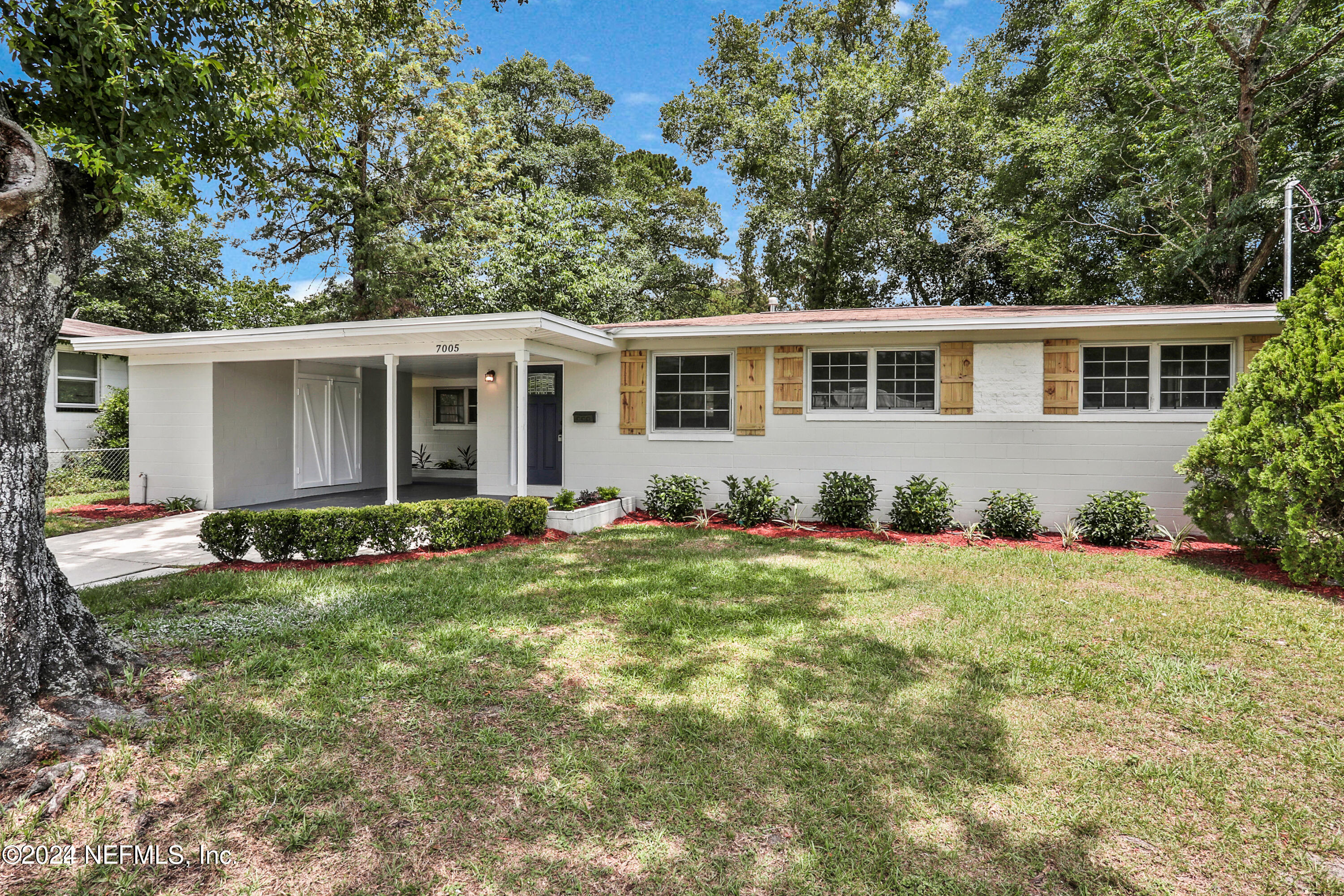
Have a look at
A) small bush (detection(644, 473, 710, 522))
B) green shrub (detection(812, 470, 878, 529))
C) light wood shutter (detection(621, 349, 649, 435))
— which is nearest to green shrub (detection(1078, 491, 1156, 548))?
green shrub (detection(812, 470, 878, 529))

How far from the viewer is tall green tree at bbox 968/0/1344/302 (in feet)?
38.2

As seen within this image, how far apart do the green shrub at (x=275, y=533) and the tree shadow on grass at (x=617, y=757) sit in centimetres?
231

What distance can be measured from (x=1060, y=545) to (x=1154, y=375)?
2490mm

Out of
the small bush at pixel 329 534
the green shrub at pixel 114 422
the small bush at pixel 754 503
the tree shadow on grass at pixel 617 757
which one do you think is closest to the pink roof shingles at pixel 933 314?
the small bush at pixel 754 503

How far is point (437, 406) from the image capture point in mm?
14875

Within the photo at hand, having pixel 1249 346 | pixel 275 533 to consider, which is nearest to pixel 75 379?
pixel 275 533

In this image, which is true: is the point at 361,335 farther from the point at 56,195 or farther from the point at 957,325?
the point at 957,325

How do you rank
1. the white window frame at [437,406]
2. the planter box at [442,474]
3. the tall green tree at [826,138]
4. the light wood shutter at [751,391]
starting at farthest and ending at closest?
the tall green tree at [826,138], the white window frame at [437,406], the planter box at [442,474], the light wood shutter at [751,391]

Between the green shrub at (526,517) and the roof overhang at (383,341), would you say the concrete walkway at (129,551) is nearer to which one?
the roof overhang at (383,341)

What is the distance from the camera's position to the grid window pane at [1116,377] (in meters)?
8.07

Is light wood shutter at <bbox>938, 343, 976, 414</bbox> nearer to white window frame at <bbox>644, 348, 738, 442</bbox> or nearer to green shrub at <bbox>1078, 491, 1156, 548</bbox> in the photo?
green shrub at <bbox>1078, 491, 1156, 548</bbox>

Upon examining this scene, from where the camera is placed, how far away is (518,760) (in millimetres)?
2805

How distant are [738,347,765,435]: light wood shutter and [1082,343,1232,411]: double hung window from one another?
3919 millimetres

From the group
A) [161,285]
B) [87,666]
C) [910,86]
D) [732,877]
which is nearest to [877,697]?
[732,877]
